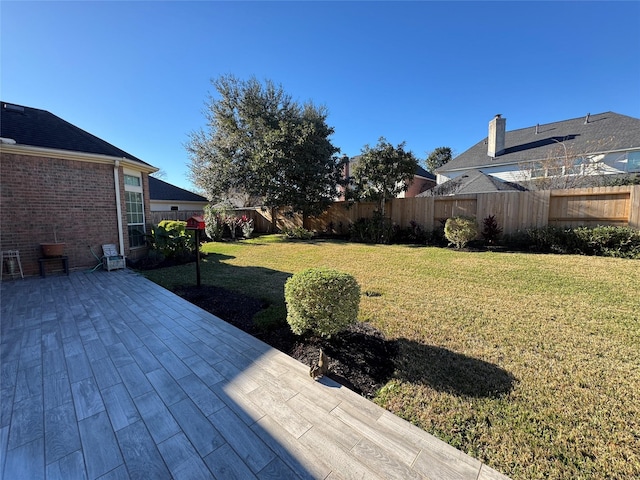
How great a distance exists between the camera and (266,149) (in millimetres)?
12461

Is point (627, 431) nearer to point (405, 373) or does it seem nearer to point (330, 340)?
point (405, 373)

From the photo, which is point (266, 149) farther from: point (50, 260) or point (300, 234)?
point (50, 260)

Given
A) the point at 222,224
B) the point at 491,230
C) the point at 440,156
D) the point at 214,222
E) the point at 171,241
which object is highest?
the point at 440,156

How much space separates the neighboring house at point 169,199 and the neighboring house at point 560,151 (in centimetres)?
2129

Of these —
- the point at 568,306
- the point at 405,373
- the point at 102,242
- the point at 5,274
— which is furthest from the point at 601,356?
the point at 5,274

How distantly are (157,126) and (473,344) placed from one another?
1517 cm

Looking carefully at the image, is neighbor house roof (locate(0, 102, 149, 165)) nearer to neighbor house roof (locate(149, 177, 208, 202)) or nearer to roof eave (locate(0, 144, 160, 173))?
roof eave (locate(0, 144, 160, 173))

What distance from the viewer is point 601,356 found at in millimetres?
2613

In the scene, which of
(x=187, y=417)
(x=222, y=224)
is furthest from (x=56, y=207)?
(x=222, y=224)

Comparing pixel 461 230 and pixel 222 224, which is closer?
pixel 461 230

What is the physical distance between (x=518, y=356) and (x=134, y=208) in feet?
32.4

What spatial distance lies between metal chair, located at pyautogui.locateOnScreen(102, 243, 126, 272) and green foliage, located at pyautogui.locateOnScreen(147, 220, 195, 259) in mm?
995

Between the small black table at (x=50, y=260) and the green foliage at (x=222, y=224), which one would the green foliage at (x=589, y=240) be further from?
the small black table at (x=50, y=260)

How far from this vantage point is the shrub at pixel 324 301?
2619 millimetres
